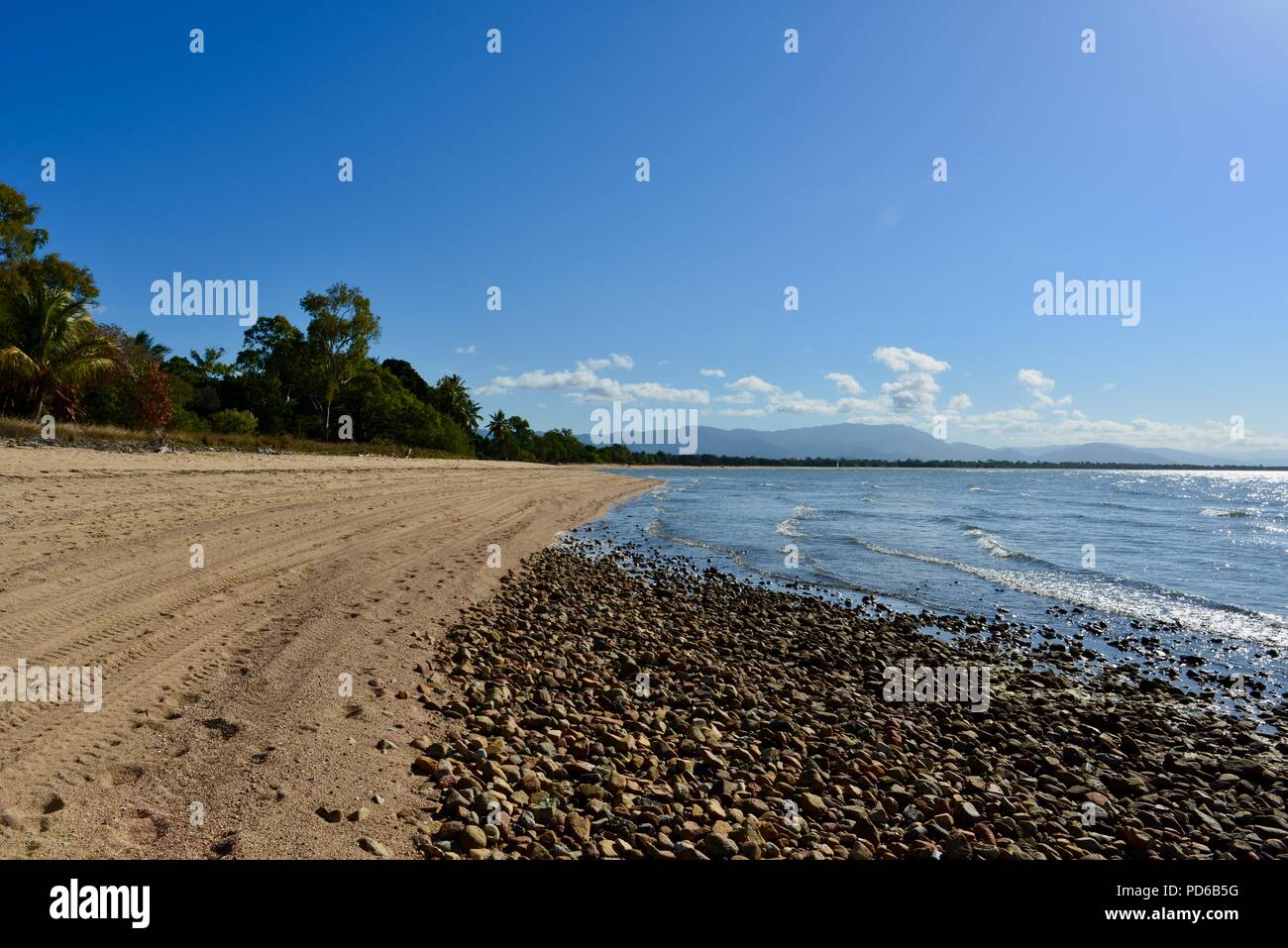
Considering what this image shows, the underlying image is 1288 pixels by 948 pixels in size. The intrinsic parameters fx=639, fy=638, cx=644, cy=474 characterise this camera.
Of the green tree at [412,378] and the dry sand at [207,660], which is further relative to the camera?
the green tree at [412,378]

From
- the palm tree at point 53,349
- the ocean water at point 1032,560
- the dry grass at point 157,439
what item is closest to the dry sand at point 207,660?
the dry grass at point 157,439

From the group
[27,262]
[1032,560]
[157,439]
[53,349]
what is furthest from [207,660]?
[27,262]

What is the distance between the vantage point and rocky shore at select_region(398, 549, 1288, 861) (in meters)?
5.11

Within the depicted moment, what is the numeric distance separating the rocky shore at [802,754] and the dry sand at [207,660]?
0.66 meters

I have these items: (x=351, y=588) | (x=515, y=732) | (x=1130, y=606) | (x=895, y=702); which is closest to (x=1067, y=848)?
(x=895, y=702)

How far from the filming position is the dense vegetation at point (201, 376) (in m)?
33.1

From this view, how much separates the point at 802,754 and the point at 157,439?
34.4m

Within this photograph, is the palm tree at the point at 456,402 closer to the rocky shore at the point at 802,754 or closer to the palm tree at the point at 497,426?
the palm tree at the point at 497,426

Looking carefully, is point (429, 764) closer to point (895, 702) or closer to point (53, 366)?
point (895, 702)

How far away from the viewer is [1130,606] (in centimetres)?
1695

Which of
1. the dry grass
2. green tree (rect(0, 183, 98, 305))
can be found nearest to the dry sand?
the dry grass

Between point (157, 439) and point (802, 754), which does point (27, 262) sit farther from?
point (802, 754)

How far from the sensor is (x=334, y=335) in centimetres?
5894

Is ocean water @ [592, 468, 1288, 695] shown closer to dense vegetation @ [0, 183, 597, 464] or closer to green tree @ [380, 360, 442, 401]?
dense vegetation @ [0, 183, 597, 464]
